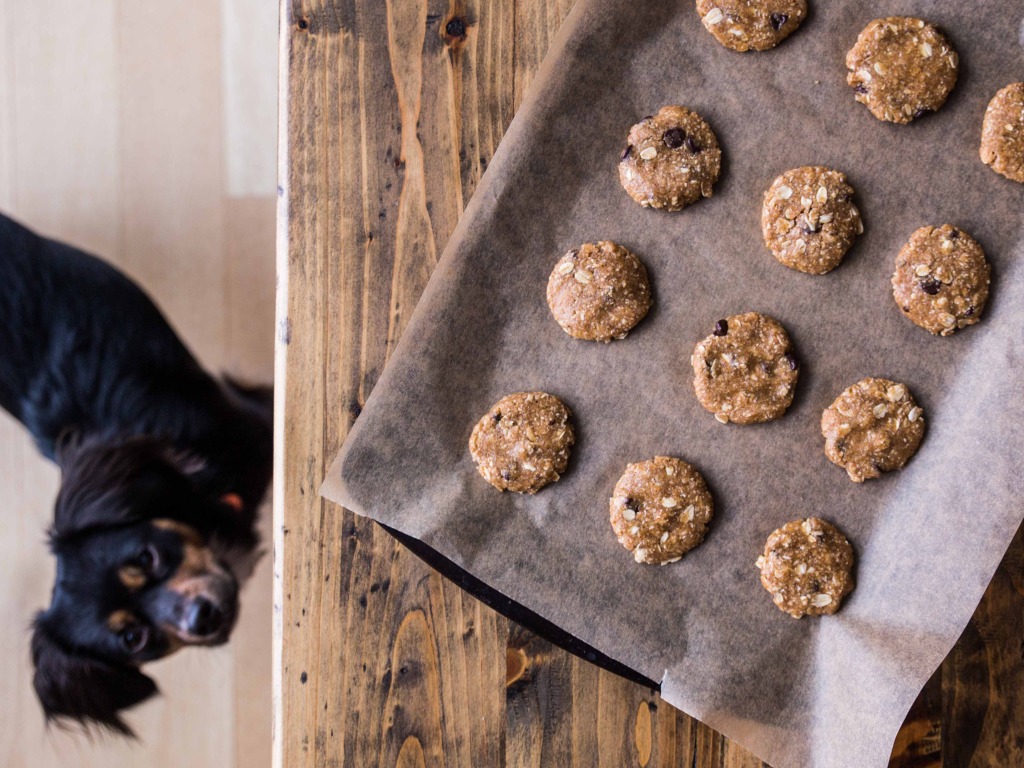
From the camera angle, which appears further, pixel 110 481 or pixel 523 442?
pixel 110 481

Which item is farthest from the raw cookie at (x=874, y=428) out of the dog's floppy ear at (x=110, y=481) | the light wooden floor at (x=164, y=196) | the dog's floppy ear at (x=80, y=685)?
the dog's floppy ear at (x=80, y=685)

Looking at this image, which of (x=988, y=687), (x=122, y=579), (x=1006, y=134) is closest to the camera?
(x=1006, y=134)

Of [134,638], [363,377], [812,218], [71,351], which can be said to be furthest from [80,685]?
[812,218]

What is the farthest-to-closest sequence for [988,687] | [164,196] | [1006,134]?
[164,196] → [988,687] → [1006,134]

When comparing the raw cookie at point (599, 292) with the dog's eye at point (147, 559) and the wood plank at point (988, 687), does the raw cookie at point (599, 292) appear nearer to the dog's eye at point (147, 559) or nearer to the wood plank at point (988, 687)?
the wood plank at point (988, 687)

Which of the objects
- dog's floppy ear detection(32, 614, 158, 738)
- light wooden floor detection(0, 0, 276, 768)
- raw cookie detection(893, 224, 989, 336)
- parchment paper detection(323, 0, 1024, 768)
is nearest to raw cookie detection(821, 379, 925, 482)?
parchment paper detection(323, 0, 1024, 768)

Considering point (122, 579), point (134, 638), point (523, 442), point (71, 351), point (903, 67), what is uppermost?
point (903, 67)

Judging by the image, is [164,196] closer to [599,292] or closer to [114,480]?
[114,480]

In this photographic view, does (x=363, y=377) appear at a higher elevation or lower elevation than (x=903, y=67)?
lower
